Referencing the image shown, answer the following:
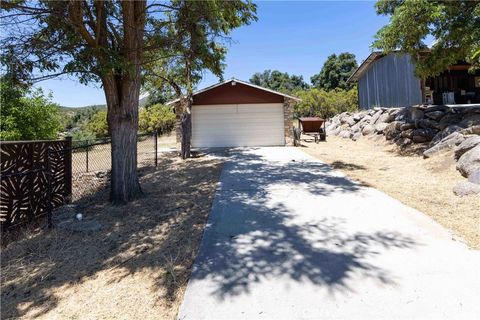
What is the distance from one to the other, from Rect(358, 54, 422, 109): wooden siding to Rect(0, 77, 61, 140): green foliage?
15.8m

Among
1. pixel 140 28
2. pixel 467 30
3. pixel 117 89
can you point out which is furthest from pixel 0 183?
pixel 467 30

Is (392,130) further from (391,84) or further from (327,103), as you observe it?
(327,103)

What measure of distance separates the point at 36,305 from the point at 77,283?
0.40 metres

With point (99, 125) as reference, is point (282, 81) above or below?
above

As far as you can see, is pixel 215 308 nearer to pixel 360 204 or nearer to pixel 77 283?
pixel 77 283

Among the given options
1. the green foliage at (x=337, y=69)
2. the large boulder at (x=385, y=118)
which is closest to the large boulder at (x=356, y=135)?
the large boulder at (x=385, y=118)

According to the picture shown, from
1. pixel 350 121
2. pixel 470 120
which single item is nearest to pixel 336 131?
pixel 350 121

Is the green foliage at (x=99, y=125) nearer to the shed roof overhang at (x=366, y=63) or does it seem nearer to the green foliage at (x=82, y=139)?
the green foliage at (x=82, y=139)

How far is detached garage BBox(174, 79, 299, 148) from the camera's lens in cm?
1745

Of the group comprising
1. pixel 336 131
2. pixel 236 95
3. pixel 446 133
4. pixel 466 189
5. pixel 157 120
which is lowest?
pixel 466 189

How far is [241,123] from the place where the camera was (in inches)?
696

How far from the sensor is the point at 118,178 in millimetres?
6172

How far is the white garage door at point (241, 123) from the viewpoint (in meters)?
17.6

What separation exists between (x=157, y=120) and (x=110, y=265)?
84.6ft
